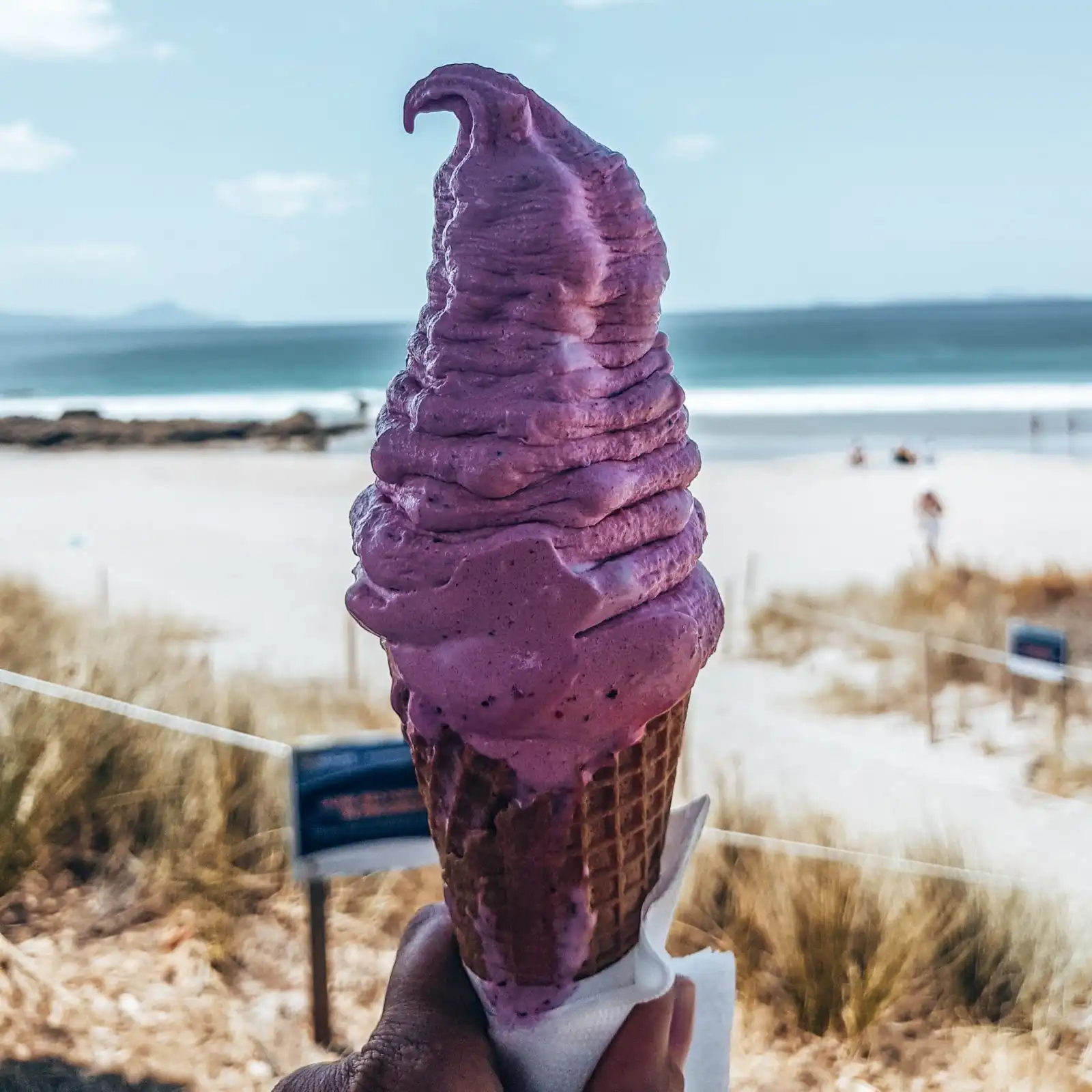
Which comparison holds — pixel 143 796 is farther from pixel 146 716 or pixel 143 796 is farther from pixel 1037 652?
pixel 1037 652

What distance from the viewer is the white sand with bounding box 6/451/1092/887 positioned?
578 centimetres

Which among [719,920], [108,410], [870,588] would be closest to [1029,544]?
[870,588]

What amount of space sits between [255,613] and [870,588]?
5.68 meters

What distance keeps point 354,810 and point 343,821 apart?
0.05 m

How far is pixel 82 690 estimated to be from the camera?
5031 millimetres

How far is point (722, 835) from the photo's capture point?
171 inches

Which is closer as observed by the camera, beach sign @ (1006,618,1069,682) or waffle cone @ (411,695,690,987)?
waffle cone @ (411,695,690,987)

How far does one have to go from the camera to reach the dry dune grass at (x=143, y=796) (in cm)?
400

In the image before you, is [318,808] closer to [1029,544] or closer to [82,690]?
[82,690]

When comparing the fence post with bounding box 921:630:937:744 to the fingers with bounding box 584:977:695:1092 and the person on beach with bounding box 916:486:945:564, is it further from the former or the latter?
the fingers with bounding box 584:977:695:1092

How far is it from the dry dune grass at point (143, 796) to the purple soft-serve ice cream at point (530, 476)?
2629mm

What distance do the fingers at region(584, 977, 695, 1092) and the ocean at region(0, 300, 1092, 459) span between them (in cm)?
436

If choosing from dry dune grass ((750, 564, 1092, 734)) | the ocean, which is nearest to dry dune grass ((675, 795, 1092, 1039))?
dry dune grass ((750, 564, 1092, 734))

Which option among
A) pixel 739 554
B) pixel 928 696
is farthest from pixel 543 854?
pixel 739 554
